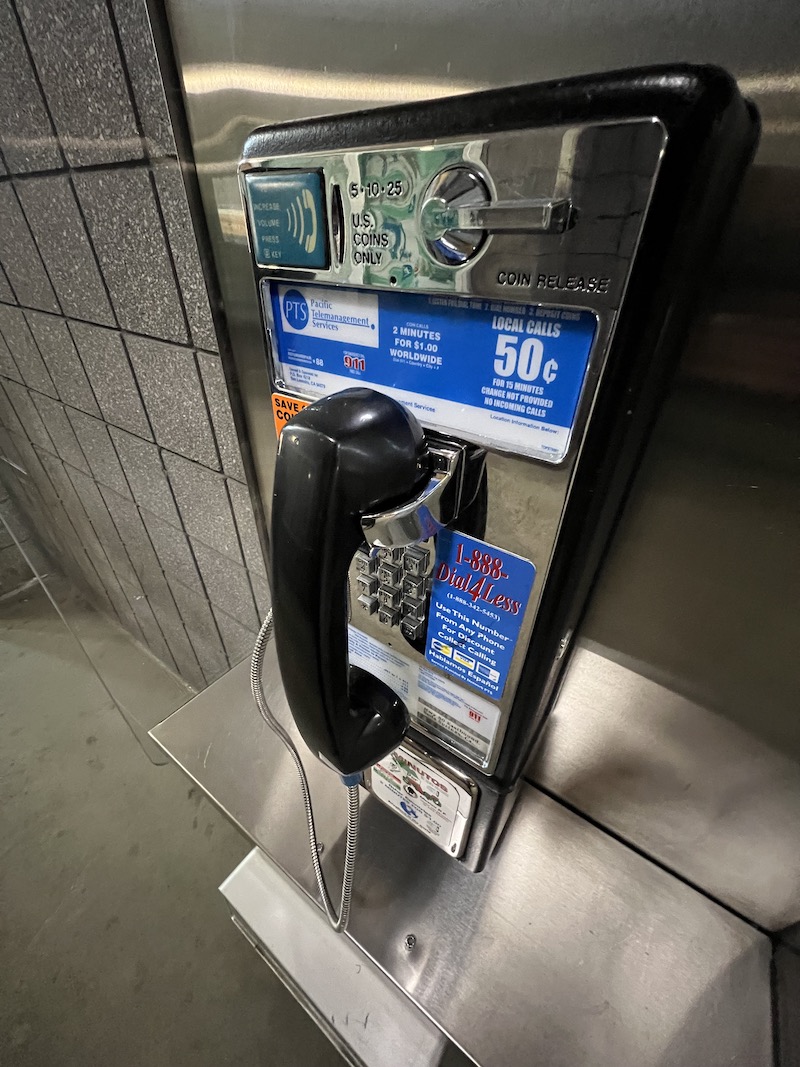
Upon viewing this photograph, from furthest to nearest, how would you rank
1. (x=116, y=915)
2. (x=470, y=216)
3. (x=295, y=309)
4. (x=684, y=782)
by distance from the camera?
(x=116, y=915), (x=684, y=782), (x=295, y=309), (x=470, y=216)

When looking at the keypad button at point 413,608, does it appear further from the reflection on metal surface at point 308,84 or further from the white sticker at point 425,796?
the reflection on metal surface at point 308,84

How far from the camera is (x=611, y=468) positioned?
0.77 feet

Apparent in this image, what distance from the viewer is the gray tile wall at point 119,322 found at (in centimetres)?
47

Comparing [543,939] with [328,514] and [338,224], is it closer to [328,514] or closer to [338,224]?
[328,514]

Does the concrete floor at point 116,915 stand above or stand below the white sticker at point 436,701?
below

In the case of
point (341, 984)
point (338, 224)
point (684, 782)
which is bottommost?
point (341, 984)

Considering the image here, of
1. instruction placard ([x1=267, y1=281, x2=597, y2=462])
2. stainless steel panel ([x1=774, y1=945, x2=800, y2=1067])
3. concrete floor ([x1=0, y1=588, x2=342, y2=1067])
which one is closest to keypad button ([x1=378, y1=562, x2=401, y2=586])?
instruction placard ([x1=267, y1=281, x2=597, y2=462])

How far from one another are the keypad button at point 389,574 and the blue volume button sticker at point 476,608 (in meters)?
0.03

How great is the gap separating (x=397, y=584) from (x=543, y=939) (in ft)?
1.28

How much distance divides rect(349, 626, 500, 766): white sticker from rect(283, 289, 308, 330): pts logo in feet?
0.79

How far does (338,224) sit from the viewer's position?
0.25 meters

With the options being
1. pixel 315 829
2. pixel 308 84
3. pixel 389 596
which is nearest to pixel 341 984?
pixel 315 829

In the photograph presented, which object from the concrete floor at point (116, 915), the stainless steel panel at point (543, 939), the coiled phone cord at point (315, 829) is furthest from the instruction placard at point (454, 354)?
the concrete floor at point (116, 915)

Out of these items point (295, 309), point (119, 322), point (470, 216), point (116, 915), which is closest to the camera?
point (470, 216)
